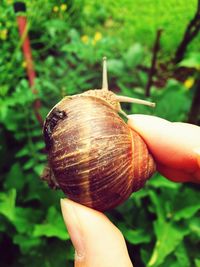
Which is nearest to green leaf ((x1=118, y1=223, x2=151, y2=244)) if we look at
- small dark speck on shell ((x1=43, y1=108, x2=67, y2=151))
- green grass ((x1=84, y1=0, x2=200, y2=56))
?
small dark speck on shell ((x1=43, y1=108, x2=67, y2=151))

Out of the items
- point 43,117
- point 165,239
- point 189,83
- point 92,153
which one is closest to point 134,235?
point 165,239

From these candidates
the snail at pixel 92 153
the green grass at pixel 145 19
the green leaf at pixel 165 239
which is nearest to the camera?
the snail at pixel 92 153

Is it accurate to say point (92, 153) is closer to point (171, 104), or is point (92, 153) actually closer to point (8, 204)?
point (8, 204)

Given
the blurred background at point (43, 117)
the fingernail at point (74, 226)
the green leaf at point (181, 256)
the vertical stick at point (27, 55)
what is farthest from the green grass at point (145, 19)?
the fingernail at point (74, 226)

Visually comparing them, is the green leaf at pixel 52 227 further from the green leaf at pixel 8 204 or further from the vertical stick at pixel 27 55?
the vertical stick at pixel 27 55

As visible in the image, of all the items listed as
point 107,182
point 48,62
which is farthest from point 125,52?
point 107,182

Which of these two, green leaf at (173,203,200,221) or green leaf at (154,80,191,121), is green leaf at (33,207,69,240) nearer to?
green leaf at (173,203,200,221)
